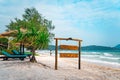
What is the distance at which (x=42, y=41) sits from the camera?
15.8m

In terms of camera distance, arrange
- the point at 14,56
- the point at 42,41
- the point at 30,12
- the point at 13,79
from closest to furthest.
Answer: the point at 13,79 → the point at 42,41 → the point at 14,56 → the point at 30,12

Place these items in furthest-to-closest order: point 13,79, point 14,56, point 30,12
Result: point 30,12 < point 14,56 < point 13,79

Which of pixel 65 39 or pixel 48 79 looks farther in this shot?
pixel 65 39

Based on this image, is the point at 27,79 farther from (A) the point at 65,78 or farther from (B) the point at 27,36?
(B) the point at 27,36

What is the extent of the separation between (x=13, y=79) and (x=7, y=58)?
1042cm

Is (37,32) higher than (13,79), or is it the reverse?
(37,32)

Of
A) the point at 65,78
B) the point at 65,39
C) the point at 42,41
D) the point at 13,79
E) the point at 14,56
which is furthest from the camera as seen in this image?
the point at 14,56

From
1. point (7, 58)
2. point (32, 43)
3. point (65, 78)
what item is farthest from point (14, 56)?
point (65, 78)

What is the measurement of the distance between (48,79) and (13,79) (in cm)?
130

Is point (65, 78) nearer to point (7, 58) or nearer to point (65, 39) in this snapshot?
point (65, 39)

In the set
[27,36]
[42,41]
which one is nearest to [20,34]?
[27,36]

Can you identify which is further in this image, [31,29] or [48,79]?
[31,29]

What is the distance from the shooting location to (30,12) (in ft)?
139

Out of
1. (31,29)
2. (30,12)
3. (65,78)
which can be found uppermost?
(30,12)
